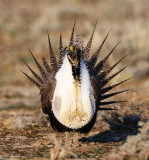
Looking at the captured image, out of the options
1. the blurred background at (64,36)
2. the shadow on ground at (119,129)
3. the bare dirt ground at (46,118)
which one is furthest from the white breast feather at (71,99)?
the shadow on ground at (119,129)

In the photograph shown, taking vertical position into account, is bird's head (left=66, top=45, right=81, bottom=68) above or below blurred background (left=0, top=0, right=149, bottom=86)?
below

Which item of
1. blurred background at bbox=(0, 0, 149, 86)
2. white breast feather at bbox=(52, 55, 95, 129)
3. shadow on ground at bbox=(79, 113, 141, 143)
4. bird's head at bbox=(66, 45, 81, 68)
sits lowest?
shadow on ground at bbox=(79, 113, 141, 143)

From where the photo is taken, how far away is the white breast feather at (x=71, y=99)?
3693 millimetres

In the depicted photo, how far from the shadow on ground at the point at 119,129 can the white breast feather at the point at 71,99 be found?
35.2 inches

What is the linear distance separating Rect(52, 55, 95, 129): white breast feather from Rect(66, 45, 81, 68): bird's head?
0.08m

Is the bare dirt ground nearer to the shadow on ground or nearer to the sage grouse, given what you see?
the shadow on ground

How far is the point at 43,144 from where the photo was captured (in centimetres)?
429

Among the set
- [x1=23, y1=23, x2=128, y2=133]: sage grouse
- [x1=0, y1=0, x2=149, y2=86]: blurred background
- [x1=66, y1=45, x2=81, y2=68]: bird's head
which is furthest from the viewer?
[x1=0, y1=0, x2=149, y2=86]: blurred background

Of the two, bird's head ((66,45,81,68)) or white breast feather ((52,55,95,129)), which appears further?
white breast feather ((52,55,95,129))

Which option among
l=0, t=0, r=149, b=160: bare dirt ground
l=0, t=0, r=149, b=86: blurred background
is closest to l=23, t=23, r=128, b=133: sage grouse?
l=0, t=0, r=149, b=160: bare dirt ground

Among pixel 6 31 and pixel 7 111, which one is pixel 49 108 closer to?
pixel 7 111

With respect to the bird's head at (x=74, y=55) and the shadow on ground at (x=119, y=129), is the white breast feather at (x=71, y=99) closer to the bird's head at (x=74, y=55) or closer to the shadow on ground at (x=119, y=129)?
the bird's head at (x=74, y=55)

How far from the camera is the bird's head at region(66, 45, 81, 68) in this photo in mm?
3553

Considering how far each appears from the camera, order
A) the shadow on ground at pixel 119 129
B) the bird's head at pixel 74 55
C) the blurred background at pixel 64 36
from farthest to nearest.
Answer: the blurred background at pixel 64 36 < the shadow on ground at pixel 119 129 < the bird's head at pixel 74 55
